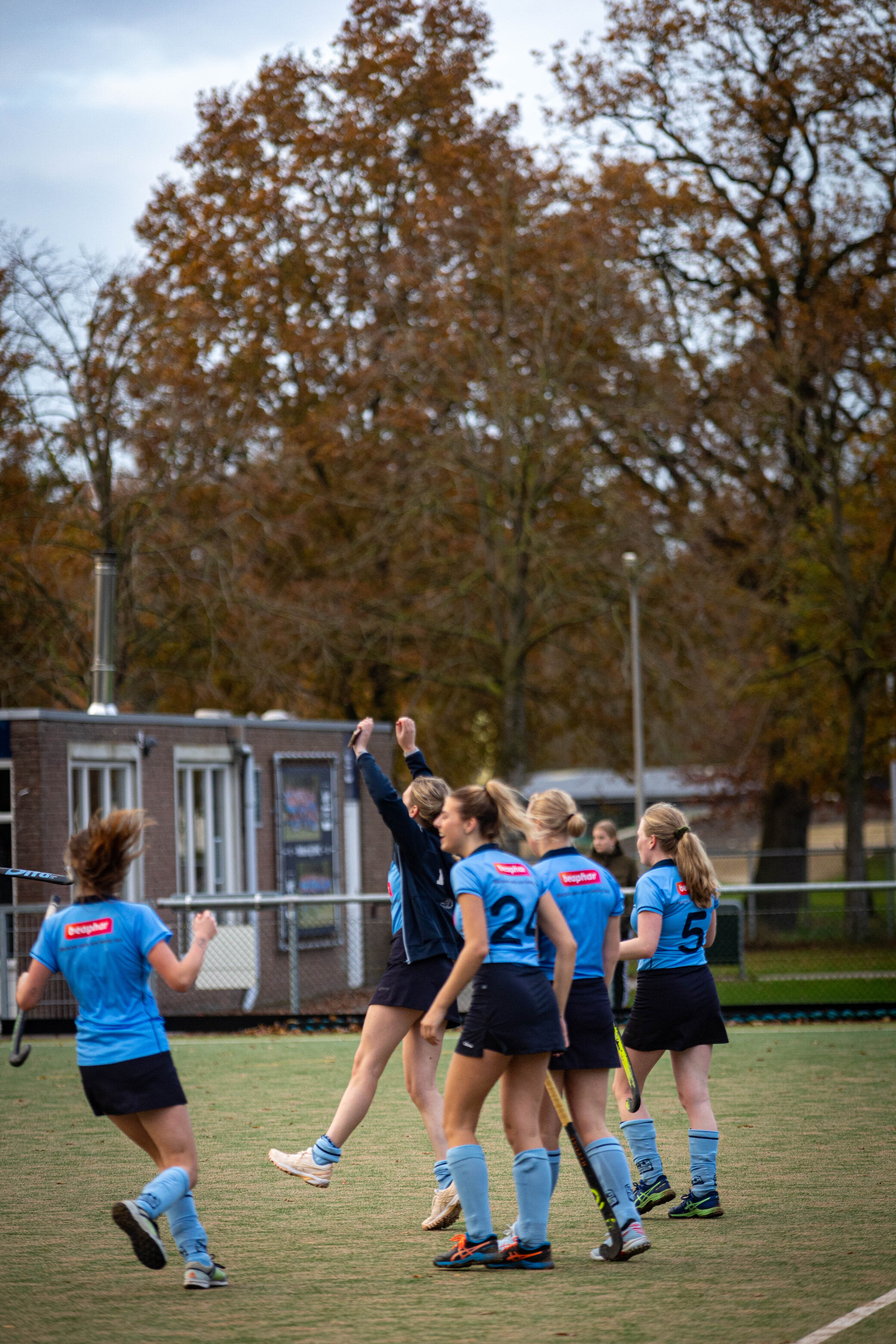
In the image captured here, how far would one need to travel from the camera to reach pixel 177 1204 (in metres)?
6.00

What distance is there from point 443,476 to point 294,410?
4.20 meters

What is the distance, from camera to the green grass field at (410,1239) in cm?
557

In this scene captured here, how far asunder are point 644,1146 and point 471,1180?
156 centimetres

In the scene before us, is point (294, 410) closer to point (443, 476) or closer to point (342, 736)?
point (443, 476)

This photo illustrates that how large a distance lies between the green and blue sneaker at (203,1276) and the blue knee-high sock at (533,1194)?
1128 millimetres

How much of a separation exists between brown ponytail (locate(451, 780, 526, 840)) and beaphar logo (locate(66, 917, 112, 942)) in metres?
1.33

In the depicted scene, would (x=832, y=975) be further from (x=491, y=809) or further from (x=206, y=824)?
(x=491, y=809)

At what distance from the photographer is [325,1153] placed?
7.22m

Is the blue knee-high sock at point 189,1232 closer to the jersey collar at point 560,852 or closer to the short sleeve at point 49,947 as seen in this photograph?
the short sleeve at point 49,947

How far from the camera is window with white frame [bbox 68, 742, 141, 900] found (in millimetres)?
17109

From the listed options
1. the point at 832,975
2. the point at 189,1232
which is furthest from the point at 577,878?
the point at 832,975

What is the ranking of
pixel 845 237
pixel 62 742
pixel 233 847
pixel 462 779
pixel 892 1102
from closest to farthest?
pixel 892 1102
pixel 62 742
pixel 233 847
pixel 845 237
pixel 462 779

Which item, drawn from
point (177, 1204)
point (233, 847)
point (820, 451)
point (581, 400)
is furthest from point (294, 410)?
point (177, 1204)

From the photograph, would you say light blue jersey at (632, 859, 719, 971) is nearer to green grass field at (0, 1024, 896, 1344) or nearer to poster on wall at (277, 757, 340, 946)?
green grass field at (0, 1024, 896, 1344)
